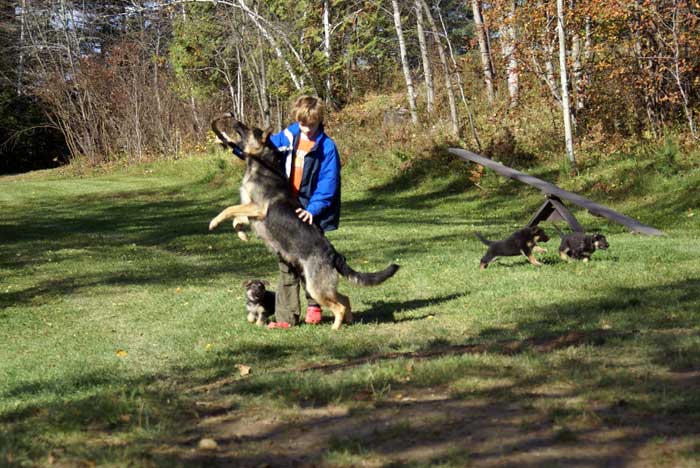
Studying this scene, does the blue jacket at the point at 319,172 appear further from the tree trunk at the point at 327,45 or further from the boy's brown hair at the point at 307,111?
the tree trunk at the point at 327,45

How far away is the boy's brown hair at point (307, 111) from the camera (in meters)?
8.06

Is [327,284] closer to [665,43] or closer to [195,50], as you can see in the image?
[665,43]

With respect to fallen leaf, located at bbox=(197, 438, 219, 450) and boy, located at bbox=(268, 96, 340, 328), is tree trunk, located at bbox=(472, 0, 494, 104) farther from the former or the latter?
fallen leaf, located at bbox=(197, 438, 219, 450)

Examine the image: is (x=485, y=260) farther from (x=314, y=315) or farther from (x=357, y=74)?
(x=357, y=74)

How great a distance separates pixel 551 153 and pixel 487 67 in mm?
4050

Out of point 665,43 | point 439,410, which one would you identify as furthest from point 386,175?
point 439,410

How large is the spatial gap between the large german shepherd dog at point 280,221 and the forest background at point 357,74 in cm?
1348

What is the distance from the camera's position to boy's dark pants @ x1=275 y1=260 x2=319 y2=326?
28.4 ft

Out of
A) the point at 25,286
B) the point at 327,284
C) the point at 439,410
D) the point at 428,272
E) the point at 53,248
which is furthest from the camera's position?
the point at 53,248

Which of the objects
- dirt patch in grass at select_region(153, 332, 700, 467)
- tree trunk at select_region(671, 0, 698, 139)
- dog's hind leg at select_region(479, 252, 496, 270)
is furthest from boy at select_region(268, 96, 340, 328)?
tree trunk at select_region(671, 0, 698, 139)

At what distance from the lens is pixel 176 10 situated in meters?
34.3

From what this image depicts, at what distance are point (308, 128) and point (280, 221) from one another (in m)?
0.90

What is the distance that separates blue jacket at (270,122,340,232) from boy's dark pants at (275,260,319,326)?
24.3 inches

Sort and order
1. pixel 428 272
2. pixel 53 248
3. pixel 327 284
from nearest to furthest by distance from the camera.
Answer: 1. pixel 327 284
2. pixel 428 272
3. pixel 53 248
